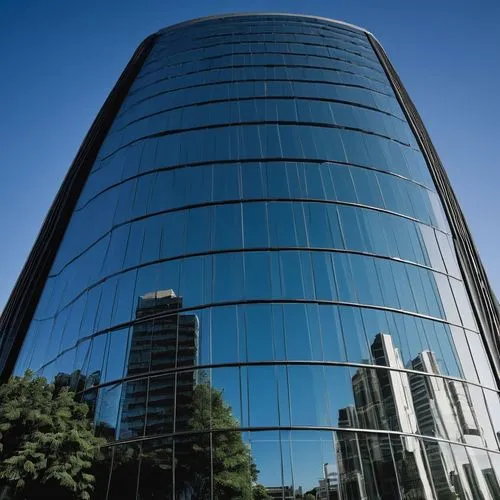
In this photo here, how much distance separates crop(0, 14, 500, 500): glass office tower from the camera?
15.4 m

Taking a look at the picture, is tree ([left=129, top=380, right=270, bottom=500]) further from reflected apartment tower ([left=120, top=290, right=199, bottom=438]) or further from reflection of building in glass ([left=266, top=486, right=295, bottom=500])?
reflected apartment tower ([left=120, top=290, right=199, bottom=438])

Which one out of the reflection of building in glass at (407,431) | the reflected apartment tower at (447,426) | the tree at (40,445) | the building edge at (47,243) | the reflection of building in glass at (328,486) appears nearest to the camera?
the tree at (40,445)

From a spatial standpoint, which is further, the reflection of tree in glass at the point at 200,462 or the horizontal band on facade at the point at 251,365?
the horizontal band on facade at the point at 251,365

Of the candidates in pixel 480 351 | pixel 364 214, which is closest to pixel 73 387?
pixel 364 214

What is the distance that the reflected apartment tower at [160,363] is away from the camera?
53.3 feet

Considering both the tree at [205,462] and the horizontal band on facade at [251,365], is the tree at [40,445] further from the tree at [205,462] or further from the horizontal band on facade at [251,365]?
the horizontal band on facade at [251,365]

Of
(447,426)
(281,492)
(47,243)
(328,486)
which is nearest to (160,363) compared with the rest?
(281,492)

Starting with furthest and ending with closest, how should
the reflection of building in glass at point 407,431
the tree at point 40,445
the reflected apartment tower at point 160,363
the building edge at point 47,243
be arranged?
1. the building edge at point 47,243
2. the reflected apartment tower at point 160,363
3. the reflection of building in glass at point 407,431
4. the tree at point 40,445

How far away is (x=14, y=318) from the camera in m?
25.5

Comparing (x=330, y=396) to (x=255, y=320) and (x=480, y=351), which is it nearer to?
(x=255, y=320)

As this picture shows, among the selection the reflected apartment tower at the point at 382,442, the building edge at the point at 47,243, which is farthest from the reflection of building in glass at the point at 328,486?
the building edge at the point at 47,243

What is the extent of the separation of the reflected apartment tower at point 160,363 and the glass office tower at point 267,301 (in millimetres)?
64

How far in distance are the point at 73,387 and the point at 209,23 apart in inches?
1265

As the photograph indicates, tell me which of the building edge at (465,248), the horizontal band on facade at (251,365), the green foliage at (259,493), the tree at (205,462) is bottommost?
the green foliage at (259,493)
